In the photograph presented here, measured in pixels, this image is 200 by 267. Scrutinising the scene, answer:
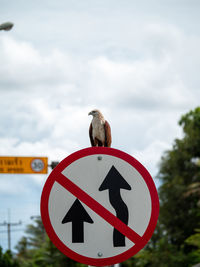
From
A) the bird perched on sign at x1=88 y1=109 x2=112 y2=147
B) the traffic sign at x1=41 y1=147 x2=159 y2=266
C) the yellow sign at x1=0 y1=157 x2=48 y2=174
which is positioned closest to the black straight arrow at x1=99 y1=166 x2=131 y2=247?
the traffic sign at x1=41 y1=147 x2=159 y2=266

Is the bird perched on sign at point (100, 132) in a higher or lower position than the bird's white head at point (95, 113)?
lower

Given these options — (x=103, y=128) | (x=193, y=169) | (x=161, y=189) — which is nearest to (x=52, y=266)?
(x=161, y=189)

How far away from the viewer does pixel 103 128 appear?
394 cm

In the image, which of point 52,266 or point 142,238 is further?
point 52,266

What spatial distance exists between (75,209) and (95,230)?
176 mm

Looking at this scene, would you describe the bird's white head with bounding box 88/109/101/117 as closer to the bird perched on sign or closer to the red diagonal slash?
the bird perched on sign

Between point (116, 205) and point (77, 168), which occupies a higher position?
point (77, 168)

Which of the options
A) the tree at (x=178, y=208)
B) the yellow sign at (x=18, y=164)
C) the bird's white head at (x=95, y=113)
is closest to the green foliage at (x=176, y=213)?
the tree at (x=178, y=208)

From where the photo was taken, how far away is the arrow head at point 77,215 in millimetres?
3020

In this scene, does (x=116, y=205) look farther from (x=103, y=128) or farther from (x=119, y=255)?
(x=103, y=128)

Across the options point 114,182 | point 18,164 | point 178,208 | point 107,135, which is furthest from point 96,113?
point 178,208

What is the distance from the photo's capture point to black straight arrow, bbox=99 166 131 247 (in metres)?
3.00

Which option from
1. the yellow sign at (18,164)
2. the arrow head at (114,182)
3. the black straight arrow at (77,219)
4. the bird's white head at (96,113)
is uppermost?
the yellow sign at (18,164)

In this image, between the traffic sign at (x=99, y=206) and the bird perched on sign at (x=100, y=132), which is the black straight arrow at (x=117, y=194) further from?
the bird perched on sign at (x=100, y=132)
